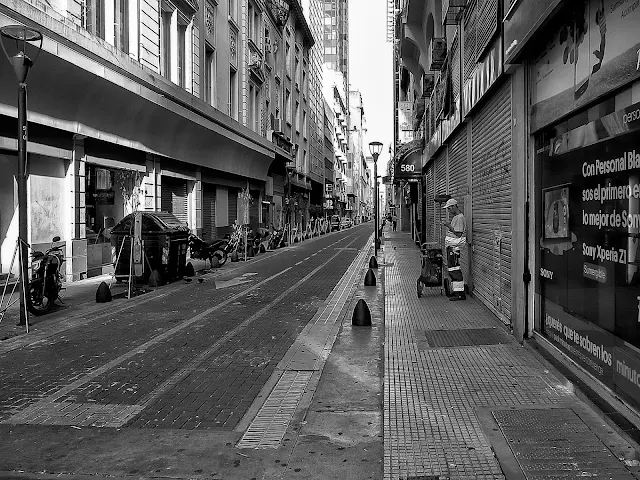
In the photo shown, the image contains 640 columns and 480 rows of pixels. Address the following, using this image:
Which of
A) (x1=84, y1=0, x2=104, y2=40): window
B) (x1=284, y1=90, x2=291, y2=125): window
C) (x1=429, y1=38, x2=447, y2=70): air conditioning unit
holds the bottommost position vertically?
(x1=429, y1=38, x2=447, y2=70): air conditioning unit

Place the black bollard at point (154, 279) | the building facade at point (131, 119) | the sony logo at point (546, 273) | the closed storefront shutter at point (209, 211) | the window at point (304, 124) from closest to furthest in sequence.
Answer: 1. the sony logo at point (546, 273)
2. the building facade at point (131, 119)
3. the black bollard at point (154, 279)
4. the closed storefront shutter at point (209, 211)
5. the window at point (304, 124)

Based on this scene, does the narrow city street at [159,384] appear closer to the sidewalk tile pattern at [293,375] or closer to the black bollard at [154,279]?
the sidewalk tile pattern at [293,375]

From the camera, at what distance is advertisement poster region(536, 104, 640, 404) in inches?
189

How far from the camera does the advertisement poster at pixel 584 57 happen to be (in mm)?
4895

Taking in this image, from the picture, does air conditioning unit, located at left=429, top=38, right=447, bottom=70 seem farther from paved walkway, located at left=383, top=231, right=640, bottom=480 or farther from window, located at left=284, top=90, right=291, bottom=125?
window, located at left=284, top=90, right=291, bottom=125

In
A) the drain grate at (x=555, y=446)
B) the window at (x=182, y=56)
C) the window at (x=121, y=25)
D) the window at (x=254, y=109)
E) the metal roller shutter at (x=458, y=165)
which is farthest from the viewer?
the window at (x=254, y=109)

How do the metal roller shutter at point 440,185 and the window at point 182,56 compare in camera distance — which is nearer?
the metal roller shutter at point 440,185

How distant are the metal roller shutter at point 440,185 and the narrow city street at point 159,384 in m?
7.41

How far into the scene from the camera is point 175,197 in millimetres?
25359

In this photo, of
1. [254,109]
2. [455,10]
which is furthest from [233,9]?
[455,10]

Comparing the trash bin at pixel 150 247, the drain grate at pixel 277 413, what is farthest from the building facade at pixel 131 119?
the drain grate at pixel 277 413

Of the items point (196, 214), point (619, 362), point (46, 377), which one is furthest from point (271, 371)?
point (196, 214)

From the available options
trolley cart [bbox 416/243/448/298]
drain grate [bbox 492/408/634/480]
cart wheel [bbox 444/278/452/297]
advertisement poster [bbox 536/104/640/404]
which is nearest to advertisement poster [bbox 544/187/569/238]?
advertisement poster [bbox 536/104/640/404]

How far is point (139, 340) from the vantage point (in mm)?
8805
